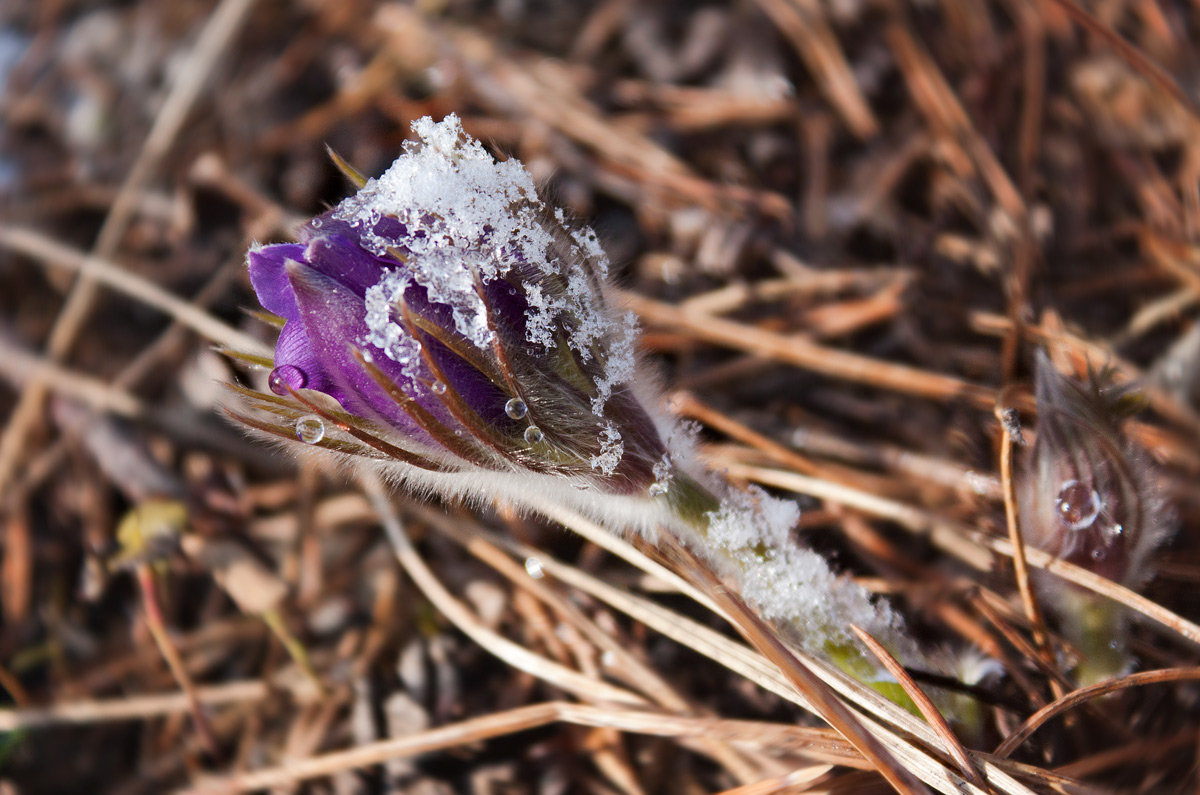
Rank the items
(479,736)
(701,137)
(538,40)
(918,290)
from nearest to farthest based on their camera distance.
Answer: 1. (479,736)
2. (918,290)
3. (701,137)
4. (538,40)

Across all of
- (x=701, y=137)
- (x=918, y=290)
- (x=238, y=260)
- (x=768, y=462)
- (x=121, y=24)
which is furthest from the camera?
(x=121, y=24)

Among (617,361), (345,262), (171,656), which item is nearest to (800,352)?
(617,361)

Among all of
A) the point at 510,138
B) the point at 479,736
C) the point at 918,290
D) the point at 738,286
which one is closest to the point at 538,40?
the point at 510,138

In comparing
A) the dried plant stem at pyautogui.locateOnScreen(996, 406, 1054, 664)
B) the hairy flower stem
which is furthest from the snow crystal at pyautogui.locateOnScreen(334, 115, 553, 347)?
the dried plant stem at pyautogui.locateOnScreen(996, 406, 1054, 664)

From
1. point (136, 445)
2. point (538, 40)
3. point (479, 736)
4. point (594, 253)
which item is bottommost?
point (479, 736)

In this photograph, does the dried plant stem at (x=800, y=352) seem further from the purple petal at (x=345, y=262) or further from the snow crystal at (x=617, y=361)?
the purple petal at (x=345, y=262)

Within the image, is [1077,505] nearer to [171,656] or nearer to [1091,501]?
[1091,501]

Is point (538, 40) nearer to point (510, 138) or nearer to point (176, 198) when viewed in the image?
point (510, 138)
